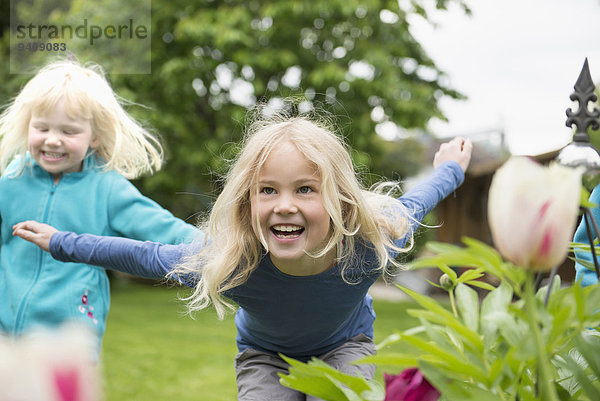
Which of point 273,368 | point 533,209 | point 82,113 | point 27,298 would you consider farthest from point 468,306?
point 82,113

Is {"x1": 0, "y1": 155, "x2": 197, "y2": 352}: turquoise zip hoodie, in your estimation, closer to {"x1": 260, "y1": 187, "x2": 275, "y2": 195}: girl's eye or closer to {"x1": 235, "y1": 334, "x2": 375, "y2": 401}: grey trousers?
{"x1": 235, "y1": 334, "x2": 375, "y2": 401}: grey trousers

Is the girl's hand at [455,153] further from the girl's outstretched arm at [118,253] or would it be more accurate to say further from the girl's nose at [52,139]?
the girl's nose at [52,139]

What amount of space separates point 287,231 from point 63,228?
1.25 m

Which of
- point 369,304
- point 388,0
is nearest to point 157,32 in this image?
point 388,0

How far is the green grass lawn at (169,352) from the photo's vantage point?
581cm

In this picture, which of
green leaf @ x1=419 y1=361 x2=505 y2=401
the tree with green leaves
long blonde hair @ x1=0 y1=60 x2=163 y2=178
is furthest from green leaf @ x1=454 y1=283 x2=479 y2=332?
the tree with green leaves

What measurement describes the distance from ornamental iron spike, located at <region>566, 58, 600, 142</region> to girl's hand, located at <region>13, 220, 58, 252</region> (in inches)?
63.6

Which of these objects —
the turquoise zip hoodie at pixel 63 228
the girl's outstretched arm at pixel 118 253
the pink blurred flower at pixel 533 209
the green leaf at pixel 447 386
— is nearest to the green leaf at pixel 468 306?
the green leaf at pixel 447 386

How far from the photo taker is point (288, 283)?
2031mm

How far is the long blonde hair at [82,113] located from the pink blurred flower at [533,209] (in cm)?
234

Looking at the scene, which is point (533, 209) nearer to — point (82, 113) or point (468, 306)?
point (468, 306)

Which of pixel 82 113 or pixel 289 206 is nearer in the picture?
pixel 289 206

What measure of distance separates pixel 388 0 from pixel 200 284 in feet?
35.6

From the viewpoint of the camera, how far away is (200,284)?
196 cm
